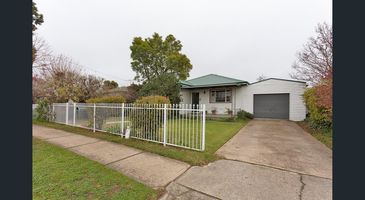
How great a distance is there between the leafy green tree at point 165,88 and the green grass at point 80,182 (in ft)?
30.9

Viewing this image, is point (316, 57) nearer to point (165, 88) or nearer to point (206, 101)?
point (206, 101)

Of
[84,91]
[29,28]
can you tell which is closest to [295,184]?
[29,28]

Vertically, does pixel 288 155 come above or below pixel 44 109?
below

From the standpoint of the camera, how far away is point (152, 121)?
18.7ft

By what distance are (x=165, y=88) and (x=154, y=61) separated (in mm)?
10040

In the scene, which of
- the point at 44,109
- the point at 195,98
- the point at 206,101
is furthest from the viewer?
the point at 195,98

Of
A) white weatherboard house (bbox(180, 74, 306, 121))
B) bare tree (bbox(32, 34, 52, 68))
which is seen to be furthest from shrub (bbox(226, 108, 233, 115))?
bare tree (bbox(32, 34, 52, 68))

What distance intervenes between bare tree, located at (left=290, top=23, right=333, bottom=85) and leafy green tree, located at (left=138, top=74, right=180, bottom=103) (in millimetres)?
11978

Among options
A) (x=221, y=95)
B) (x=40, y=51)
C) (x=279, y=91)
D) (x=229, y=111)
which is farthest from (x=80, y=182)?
(x=279, y=91)

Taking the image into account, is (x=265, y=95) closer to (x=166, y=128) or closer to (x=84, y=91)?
(x=166, y=128)

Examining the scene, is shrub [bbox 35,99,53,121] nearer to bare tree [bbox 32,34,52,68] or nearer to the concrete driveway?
bare tree [bbox 32,34,52,68]

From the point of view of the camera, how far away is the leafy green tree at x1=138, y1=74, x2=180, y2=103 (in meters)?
13.0

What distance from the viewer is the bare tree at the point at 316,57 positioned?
13.4 m

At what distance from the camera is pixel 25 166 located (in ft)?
4.30
